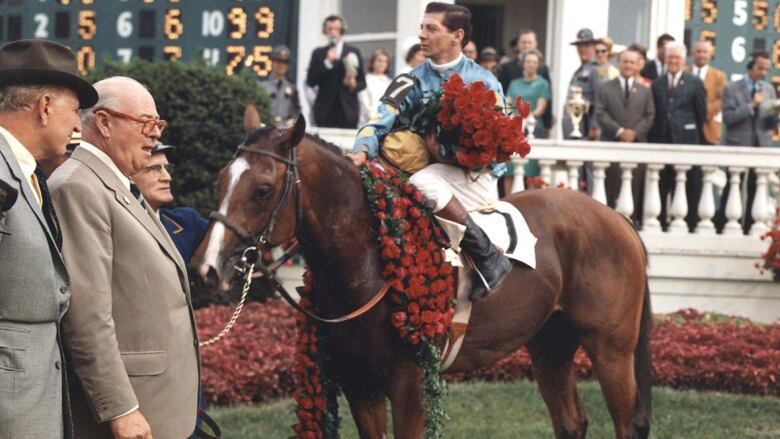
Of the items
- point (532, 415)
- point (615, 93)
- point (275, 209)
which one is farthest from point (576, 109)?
point (275, 209)

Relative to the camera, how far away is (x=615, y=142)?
40.7 feet

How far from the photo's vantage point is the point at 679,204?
12.2 m

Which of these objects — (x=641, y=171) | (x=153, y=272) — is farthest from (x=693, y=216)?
(x=153, y=272)

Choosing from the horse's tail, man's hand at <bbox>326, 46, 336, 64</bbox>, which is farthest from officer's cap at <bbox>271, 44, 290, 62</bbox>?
the horse's tail

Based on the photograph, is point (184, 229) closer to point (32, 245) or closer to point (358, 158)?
point (358, 158)

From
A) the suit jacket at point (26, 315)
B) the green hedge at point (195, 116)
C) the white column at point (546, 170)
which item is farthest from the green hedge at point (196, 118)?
the suit jacket at point (26, 315)

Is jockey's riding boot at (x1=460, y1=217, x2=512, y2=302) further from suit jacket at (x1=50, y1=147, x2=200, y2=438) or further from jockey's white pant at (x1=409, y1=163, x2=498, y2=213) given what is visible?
suit jacket at (x1=50, y1=147, x2=200, y2=438)

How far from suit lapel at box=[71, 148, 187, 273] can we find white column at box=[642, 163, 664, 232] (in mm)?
8451

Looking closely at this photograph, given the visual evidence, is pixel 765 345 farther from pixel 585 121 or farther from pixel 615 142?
pixel 585 121

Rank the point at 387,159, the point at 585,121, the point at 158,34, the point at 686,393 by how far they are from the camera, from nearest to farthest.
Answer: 1. the point at 387,159
2. the point at 686,393
3. the point at 585,121
4. the point at 158,34

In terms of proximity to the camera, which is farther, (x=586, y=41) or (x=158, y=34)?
(x=158, y=34)

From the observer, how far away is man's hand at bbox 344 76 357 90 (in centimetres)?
1329

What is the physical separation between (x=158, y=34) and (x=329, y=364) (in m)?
10.1

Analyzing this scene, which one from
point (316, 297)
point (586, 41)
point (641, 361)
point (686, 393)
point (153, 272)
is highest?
point (586, 41)
